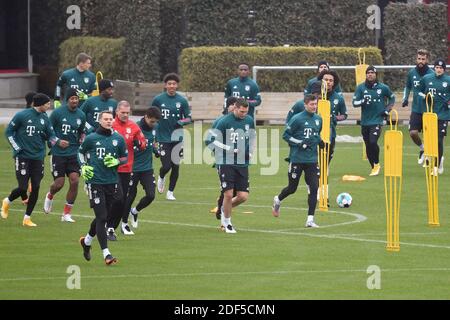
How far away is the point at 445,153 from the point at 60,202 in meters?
11.4

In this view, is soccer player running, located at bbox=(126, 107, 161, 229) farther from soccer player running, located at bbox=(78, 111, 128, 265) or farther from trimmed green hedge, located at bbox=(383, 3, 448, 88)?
trimmed green hedge, located at bbox=(383, 3, 448, 88)

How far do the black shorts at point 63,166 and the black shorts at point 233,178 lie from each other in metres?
2.76

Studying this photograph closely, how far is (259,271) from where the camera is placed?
18.8 metres

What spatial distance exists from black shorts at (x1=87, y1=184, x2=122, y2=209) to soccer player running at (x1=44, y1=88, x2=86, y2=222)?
4167 millimetres

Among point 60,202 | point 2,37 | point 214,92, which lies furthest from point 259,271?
point 2,37

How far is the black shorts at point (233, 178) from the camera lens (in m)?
22.4

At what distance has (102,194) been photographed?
64.0 feet

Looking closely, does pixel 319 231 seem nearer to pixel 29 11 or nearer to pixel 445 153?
pixel 445 153

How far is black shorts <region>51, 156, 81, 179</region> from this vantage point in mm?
23891

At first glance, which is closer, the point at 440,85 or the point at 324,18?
the point at 440,85

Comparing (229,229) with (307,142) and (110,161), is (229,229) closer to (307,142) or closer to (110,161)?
(307,142)

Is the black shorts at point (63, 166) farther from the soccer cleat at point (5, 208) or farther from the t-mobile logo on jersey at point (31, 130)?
the soccer cleat at point (5, 208)

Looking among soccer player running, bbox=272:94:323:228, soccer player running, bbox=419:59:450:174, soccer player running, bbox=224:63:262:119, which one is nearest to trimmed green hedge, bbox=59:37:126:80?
soccer player running, bbox=224:63:262:119

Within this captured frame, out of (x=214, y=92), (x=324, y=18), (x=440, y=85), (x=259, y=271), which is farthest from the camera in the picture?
(x=324, y=18)
